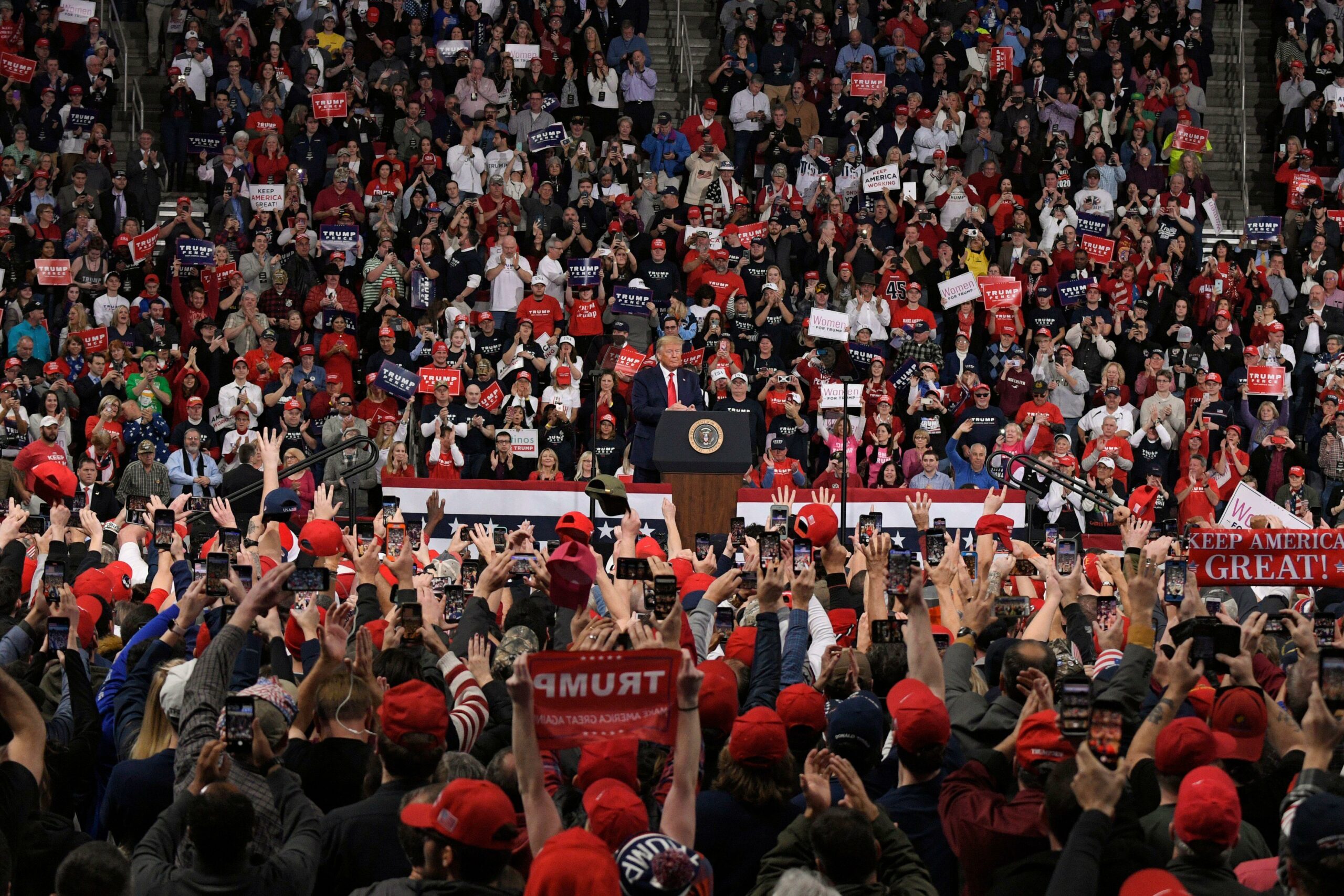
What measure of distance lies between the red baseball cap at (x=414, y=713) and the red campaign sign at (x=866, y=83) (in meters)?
17.0

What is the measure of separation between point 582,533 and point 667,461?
6473mm

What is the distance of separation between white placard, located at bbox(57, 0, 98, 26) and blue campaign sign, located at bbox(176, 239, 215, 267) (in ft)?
13.6


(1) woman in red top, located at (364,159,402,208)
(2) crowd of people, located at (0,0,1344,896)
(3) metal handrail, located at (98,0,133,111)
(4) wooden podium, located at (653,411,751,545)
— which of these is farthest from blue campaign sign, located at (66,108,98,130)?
(4) wooden podium, located at (653,411,751,545)

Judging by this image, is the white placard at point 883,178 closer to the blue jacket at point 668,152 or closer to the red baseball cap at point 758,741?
the blue jacket at point 668,152

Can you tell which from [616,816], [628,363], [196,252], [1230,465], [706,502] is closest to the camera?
[616,816]

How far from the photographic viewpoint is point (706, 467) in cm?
1284

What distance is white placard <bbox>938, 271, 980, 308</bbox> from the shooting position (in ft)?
59.4

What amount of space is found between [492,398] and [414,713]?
11733mm

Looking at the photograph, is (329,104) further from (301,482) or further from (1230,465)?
(1230,465)

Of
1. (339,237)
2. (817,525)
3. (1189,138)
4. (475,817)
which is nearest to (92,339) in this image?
(339,237)

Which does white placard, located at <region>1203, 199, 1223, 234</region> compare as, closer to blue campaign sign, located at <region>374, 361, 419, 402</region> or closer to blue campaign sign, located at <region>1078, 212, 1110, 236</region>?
blue campaign sign, located at <region>1078, 212, 1110, 236</region>

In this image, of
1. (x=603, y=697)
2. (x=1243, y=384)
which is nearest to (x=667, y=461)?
(x=1243, y=384)

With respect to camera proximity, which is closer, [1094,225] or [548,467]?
[548,467]

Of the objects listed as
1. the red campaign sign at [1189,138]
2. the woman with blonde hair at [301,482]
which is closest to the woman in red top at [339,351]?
the woman with blonde hair at [301,482]
